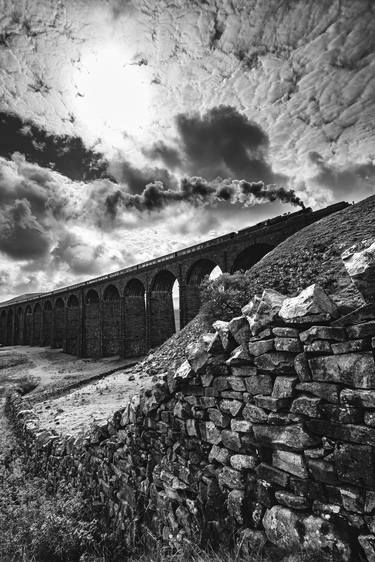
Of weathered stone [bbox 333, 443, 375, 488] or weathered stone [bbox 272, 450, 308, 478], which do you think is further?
weathered stone [bbox 272, 450, 308, 478]

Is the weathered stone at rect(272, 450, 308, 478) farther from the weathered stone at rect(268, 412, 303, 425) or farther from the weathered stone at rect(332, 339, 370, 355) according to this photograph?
the weathered stone at rect(332, 339, 370, 355)

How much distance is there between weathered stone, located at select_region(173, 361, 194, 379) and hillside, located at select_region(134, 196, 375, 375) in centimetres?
906

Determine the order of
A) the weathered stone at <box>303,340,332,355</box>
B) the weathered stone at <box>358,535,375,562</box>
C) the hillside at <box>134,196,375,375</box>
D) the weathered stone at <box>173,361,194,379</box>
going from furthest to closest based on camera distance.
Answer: the hillside at <box>134,196,375,375</box>, the weathered stone at <box>173,361,194,379</box>, the weathered stone at <box>303,340,332,355</box>, the weathered stone at <box>358,535,375,562</box>

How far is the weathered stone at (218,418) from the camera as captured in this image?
10.9 feet

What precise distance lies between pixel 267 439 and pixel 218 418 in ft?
2.32

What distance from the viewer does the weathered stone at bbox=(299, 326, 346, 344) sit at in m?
2.42

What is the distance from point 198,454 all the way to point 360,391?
2295 millimetres

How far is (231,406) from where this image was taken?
3236 mm

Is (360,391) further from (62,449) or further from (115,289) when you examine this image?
(115,289)

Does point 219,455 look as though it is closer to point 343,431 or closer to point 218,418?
point 218,418

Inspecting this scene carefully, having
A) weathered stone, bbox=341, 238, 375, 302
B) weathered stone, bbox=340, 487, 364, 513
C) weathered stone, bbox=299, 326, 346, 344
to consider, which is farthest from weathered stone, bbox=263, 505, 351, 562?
weathered stone, bbox=341, 238, 375, 302

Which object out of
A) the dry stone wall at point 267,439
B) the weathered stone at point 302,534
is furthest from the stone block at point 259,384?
the weathered stone at point 302,534

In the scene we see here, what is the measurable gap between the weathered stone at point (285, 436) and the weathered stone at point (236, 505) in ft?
2.13

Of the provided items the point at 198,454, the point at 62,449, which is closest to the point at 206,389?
the point at 198,454
